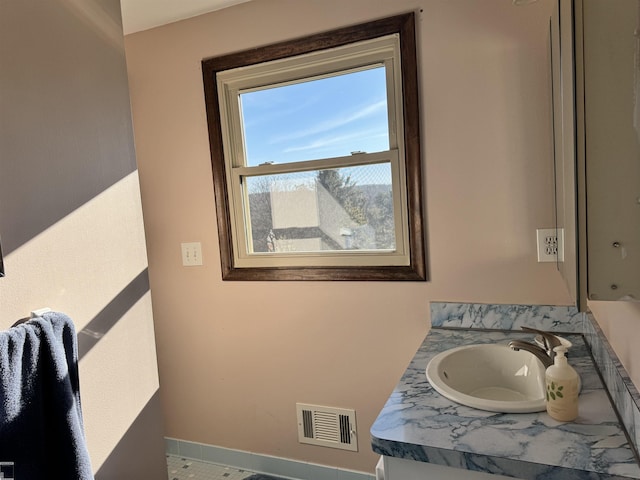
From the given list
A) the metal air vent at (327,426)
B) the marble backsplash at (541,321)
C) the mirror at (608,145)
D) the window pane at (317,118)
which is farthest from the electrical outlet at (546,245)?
the metal air vent at (327,426)

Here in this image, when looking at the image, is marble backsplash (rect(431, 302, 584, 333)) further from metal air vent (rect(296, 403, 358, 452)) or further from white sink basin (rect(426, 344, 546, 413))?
metal air vent (rect(296, 403, 358, 452))

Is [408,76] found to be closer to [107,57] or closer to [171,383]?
[107,57]

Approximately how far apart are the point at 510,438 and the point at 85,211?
3.80 feet

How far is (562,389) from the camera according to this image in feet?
3.22

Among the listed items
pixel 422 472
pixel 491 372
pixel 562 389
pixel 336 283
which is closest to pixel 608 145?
pixel 562 389

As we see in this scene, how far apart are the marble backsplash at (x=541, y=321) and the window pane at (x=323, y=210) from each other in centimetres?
37

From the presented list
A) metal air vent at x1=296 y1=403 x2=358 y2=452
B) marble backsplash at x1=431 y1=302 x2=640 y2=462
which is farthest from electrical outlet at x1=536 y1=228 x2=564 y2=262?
metal air vent at x1=296 y1=403 x2=358 y2=452

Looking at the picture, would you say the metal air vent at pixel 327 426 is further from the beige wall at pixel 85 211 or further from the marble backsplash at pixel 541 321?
the beige wall at pixel 85 211

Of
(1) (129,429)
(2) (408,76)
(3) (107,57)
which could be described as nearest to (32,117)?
(3) (107,57)

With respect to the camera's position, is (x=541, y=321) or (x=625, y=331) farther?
(x=541, y=321)

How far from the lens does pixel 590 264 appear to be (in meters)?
0.79

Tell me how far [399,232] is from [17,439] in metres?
1.40

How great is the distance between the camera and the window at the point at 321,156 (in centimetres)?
175

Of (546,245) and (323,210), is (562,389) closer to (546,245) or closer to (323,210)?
(546,245)
